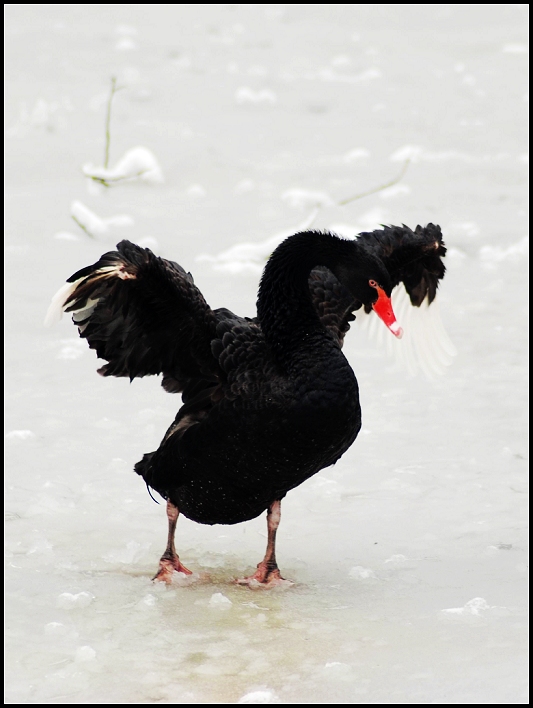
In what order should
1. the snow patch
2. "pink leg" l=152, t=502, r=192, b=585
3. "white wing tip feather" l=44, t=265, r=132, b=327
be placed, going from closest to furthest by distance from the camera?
1. "white wing tip feather" l=44, t=265, r=132, b=327
2. "pink leg" l=152, t=502, r=192, b=585
3. the snow patch

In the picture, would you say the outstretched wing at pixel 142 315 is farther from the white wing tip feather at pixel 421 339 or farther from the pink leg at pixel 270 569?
the white wing tip feather at pixel 421 339

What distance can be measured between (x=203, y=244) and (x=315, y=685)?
17.4 feet

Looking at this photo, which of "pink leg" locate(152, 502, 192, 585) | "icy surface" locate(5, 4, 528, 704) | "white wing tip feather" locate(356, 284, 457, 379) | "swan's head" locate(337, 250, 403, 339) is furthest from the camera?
"white wing tip feather" locate(356, 284, 457, 379)

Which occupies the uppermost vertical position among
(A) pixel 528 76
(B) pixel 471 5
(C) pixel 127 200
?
(B) pixel 471 5

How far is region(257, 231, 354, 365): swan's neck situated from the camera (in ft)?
15.0

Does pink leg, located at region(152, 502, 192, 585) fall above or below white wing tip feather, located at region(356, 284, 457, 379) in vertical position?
below

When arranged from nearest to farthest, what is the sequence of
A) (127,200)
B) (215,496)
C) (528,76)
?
(215,496) < (127,200) < (528,76)

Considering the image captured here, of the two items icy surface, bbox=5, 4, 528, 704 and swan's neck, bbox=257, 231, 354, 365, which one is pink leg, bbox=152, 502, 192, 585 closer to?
icy surface, bbox=5, 4, 528, 704

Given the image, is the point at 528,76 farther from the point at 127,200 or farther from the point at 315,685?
the point at 315,685

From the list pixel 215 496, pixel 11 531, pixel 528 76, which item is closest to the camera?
pixel 215 496

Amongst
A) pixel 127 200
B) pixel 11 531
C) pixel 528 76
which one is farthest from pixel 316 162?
pixel 11 531

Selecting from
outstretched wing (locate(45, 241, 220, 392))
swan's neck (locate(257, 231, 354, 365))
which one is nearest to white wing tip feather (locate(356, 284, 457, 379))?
swan's neck (locate(257, 231, 354, 365))

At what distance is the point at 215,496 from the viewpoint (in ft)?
15.0

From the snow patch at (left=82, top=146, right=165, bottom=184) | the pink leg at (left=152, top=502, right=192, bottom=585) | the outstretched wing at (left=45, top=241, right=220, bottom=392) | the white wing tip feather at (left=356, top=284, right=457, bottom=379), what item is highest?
the snow patch at (left=82, top=146, right=165, bottom=184)
